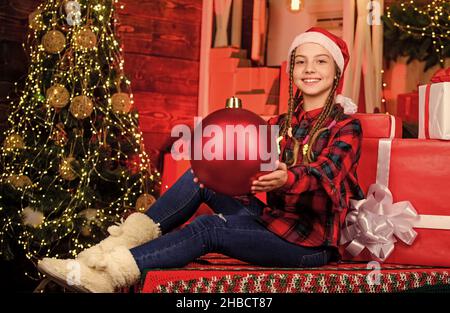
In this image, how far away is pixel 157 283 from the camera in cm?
184

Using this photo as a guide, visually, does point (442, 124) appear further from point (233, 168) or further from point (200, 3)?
point (200, 3)

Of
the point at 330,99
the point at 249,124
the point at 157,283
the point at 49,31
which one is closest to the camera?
the point at 249,124

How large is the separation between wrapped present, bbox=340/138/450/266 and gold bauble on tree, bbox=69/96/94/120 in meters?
1.31

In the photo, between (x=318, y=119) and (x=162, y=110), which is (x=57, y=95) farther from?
(x=162, y=110)

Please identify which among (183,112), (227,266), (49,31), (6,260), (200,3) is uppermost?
(200,3)

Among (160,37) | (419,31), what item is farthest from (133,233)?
(419,31)

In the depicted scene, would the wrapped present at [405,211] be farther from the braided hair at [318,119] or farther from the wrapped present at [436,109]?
the braided hair at [318,119]

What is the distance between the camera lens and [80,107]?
3113 mm

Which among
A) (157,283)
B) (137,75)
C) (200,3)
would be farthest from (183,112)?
(157,283)

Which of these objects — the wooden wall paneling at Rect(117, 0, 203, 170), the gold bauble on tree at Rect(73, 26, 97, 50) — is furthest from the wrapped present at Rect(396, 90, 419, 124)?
the gold bauble on tree at Rect(73, 26, 97, 50)

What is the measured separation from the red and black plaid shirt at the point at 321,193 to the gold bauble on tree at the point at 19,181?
4.08 ft

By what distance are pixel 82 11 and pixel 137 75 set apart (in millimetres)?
→ 1166

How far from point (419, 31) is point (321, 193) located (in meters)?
2.85

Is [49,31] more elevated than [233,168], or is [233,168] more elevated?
[49,31]
